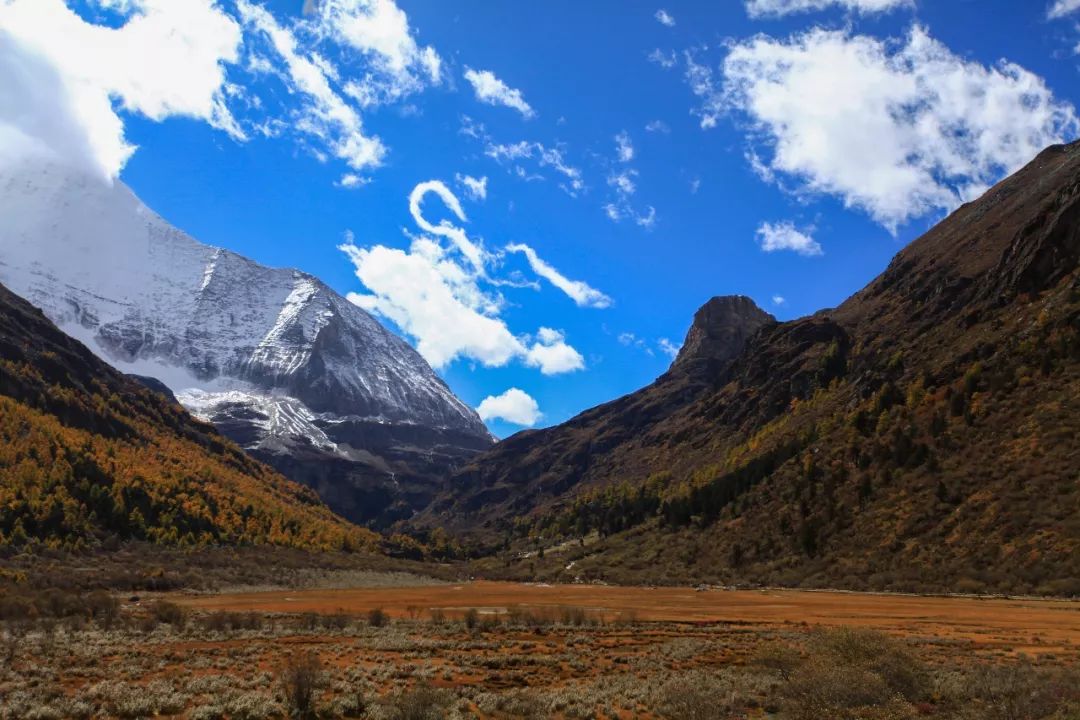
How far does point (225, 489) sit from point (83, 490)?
5762 centimetres

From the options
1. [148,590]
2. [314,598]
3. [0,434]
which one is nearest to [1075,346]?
[314,598]

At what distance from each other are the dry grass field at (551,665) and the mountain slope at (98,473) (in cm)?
7259

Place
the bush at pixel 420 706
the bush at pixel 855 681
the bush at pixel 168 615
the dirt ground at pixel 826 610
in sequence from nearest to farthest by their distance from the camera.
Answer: the bush at pixel 855 681 → the bush at pixel 420 706 → the dirt ground at pixel 826 610 → the bush at pixel 168 615

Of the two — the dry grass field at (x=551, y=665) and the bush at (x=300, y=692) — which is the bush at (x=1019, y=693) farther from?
the bush at (x=300, y=692)

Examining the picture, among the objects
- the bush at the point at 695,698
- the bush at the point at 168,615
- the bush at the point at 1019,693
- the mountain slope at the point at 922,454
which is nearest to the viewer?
the bush at the point at 1019,693

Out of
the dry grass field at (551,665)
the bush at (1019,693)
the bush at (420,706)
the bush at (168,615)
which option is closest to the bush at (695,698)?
the dry grass field at (551,665)

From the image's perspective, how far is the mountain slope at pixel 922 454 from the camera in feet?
217

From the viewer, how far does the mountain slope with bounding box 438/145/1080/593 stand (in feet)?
217

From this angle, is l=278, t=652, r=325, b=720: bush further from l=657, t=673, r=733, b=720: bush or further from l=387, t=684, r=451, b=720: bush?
l=657, t=673, r=733, b=720: bush

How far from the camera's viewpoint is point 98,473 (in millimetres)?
126312

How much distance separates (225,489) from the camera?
570ft

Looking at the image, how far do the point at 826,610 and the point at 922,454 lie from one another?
147 feet

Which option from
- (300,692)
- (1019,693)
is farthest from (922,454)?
(300,692)

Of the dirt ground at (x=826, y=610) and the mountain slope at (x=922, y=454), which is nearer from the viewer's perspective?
the dirt ground at (x=826, y=610)
